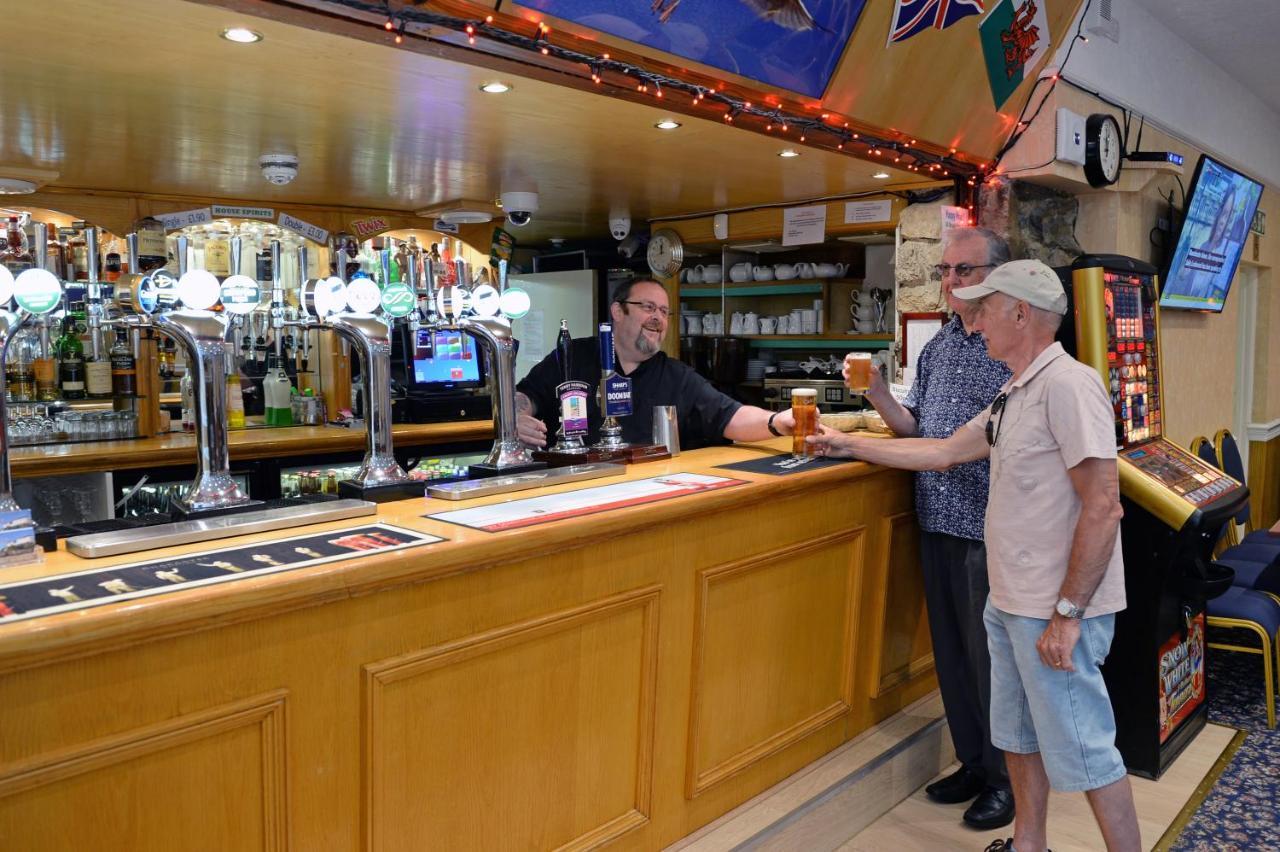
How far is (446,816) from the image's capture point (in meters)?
1.87

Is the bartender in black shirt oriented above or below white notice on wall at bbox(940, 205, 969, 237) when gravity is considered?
below

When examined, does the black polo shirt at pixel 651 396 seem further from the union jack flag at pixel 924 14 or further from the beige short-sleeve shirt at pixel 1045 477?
the union jack flag at pixel 924 14

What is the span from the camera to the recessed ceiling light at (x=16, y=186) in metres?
4.38

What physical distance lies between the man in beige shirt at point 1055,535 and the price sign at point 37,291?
206 cm

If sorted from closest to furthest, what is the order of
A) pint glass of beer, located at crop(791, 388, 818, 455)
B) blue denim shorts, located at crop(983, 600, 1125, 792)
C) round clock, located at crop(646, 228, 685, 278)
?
1. blue denim shorts, located at crop(983, 600, 1125, 792)
2. pint glass of beer, located at crop(791, 388, 818, 455)
3. round clock, located at crop(646, 228, 685, 278)

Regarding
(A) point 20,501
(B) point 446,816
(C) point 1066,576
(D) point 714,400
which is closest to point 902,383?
(D) point 714,400

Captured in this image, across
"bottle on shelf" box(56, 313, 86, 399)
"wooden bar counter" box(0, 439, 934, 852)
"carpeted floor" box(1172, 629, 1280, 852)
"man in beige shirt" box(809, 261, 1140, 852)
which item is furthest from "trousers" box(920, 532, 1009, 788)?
"bottle on shelf" box(56, 313, 86, 399)

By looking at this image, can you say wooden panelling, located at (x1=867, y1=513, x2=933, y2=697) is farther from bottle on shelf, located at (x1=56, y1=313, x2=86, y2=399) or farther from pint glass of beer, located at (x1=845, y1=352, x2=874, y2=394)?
bottle on shelf, located at (x1=56, y1=313, x2=86, y2=399)

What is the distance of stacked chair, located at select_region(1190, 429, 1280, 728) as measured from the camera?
3.90m

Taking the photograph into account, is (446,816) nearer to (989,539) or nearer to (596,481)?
(596,481)

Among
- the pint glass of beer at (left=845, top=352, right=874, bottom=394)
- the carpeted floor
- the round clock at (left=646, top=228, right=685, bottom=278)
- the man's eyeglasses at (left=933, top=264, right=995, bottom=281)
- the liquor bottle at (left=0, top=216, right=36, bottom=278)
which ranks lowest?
the carpeted floor

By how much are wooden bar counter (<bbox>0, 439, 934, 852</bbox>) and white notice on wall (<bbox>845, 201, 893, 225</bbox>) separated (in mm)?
2380

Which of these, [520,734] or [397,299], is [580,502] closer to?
[520,734]

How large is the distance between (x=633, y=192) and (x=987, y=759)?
11.5 ft
